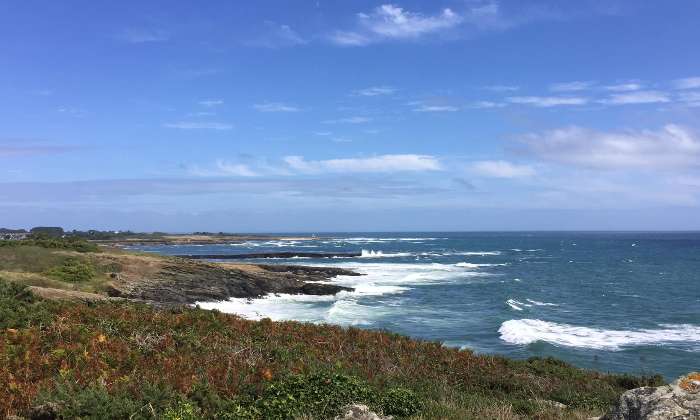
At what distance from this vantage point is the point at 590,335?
29938 millimetres

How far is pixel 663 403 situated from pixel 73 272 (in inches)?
1295

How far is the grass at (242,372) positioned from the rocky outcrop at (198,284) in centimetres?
1977

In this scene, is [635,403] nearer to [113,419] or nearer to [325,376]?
[325,376]

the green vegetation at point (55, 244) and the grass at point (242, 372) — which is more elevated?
the green vegetation at point (55, 244)

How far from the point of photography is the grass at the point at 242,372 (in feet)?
26.3

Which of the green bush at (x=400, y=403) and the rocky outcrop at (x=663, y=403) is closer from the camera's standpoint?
the rocky outcrop at (x=663, y=403)

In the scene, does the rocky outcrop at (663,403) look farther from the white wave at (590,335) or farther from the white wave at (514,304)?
the white wave at (514,304)

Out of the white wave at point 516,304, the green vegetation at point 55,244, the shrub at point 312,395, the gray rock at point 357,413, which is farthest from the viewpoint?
the white wave at point 516,304

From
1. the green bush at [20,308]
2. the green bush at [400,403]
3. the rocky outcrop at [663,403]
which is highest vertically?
the green bush at [20,308]

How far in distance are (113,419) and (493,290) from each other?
154 ft

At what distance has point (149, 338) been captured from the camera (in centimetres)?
1103

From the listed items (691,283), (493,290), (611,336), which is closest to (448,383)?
(611,336)

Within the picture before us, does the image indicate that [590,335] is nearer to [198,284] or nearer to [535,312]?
[535,312]

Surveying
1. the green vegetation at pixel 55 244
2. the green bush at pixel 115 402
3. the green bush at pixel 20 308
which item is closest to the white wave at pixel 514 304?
the green vegetation at pixel 55 244
